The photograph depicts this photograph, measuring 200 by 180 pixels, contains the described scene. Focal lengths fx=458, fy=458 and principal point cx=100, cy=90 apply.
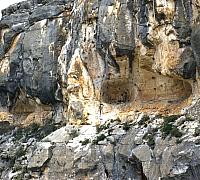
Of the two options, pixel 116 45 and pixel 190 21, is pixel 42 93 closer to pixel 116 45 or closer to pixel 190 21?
pixel 116 45

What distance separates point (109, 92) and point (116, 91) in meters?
0.49

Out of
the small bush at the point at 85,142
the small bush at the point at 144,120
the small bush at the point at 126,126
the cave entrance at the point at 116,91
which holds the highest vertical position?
the cave entrance at the point at 116,91

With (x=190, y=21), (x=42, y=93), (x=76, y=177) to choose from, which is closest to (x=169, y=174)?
(x=76, y=177)

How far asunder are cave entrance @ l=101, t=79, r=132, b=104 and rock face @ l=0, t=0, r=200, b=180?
69 millimetres

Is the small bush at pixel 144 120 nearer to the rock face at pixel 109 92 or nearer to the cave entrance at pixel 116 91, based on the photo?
the rock face at pixel 109 92

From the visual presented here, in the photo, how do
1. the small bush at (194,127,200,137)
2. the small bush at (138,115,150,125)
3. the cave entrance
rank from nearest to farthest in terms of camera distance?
the small bush at (194,127,200,137) → the small bush at (138,115,150,125) → the cave entrance

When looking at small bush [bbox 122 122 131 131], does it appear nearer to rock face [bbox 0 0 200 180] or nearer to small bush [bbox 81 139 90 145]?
rock face [bbox 0 0 200 180]

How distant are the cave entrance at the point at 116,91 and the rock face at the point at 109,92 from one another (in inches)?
2.7

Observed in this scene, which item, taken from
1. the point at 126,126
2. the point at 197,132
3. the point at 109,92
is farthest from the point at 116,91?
the point at 197,132

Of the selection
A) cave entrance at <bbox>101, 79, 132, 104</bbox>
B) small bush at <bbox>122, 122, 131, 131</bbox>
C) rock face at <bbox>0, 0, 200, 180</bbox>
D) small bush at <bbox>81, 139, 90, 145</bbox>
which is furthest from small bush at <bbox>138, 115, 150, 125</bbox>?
small bush at <bbox>81, 139, 90, 145</bbox>

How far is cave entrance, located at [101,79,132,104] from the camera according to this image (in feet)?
101

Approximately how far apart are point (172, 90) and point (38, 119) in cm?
1437

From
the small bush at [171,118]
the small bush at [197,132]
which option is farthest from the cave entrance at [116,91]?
the small bush at [197,132]

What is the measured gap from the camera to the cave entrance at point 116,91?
30844 millimetres
